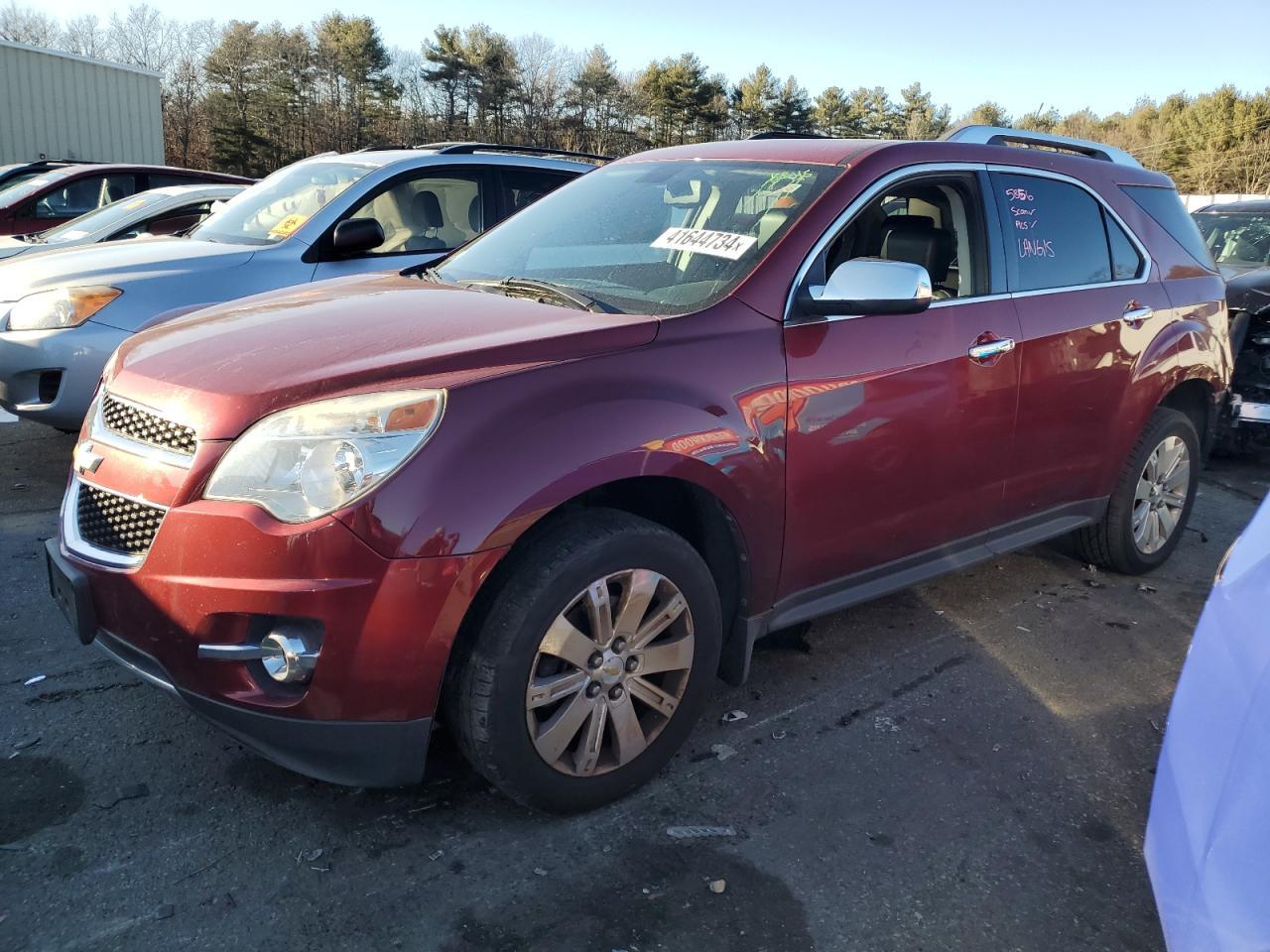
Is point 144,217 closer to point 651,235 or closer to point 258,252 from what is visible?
point 258,252

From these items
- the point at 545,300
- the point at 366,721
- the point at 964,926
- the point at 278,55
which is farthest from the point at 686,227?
the point at 278,55

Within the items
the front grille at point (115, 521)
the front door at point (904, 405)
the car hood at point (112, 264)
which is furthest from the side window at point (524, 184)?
the front grille at point (115, 521)

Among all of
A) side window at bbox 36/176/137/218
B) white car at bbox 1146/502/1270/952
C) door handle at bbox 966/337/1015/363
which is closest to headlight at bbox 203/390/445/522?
white car at bbox 1146/502/1270/952

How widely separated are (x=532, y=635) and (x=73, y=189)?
10.7 meters

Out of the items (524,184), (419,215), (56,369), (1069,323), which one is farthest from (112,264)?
(1069,323)

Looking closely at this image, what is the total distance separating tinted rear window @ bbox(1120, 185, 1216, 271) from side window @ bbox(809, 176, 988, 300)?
3.67ft

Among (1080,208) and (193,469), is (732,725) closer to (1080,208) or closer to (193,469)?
(193,469)

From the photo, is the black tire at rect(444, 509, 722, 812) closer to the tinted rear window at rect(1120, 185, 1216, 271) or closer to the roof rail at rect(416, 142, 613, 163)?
the tinted rear window at rect(1120, 185, 1216, 271)

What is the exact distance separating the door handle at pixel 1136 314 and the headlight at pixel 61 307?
4778mm

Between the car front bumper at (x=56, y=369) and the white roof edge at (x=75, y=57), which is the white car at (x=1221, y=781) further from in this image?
the white roof edge at (x=75, y=57)

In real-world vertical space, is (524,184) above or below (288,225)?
above

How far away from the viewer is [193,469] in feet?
7.61

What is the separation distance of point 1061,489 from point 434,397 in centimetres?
279

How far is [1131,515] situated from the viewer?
4457 mm
